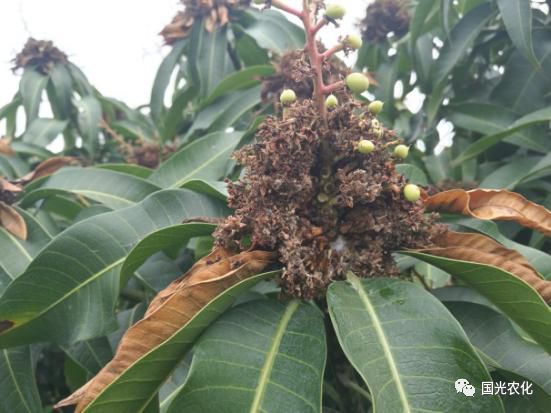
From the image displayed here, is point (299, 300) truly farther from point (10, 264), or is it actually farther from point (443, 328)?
point (10, 264)

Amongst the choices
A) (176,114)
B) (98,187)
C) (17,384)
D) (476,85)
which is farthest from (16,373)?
(476,85)

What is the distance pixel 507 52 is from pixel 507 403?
4.72 feet

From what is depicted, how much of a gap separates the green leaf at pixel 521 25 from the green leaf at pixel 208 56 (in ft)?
3.21

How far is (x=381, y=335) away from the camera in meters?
0.88

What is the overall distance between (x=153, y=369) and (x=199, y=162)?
32.9 inches

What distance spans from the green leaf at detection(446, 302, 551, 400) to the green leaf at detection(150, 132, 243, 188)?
2.40 feet

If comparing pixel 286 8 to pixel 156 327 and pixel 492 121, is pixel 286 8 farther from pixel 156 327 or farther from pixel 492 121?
pixel 492 121

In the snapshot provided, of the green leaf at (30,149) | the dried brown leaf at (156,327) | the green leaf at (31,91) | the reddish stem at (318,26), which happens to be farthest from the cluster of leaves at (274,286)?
the green leaf at (31,91)

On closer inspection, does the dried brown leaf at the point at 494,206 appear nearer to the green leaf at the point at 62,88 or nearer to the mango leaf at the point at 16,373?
the mango leaf at the point at 16,373

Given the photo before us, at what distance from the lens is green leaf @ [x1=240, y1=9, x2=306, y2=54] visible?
6.97 feet

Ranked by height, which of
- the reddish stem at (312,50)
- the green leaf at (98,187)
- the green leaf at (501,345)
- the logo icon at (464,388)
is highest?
the reddish stem at (312,50)

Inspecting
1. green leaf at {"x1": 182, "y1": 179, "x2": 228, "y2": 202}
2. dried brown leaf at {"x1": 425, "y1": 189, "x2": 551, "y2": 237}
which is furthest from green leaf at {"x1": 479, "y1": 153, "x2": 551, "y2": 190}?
green leaf at {"x1": 182, "y1": 179, "x2": 228, "y2": 202}

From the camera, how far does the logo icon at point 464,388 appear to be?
0.80 meters

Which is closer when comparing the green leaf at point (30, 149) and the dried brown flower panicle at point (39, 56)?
the green leaf at point (30, 149)
